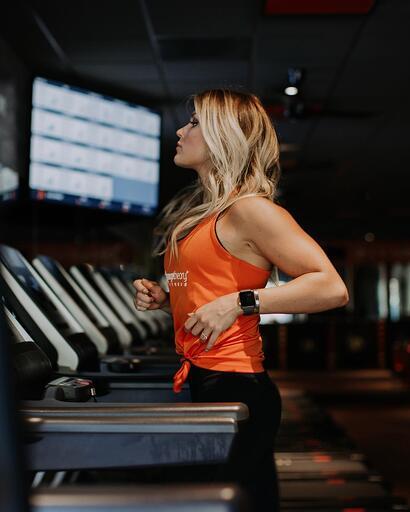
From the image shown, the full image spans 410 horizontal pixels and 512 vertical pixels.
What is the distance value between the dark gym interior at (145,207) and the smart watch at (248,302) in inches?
9.9

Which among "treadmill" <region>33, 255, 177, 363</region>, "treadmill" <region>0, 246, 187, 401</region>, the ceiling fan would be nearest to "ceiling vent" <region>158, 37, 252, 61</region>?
the ceiling fan

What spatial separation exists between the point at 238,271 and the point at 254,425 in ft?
1.03

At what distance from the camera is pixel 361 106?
685cm

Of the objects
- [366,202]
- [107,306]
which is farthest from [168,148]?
[366,202]

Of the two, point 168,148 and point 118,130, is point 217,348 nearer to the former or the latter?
point 118,130

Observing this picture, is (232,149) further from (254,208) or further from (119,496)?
(119,496)

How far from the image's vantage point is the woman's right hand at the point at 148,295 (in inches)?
77.2

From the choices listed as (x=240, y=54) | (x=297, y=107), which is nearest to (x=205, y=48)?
(x=240, y=54)

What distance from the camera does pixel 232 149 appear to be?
170 cm

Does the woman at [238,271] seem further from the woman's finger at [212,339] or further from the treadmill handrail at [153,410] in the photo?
the treadmill handrail at [153,410]

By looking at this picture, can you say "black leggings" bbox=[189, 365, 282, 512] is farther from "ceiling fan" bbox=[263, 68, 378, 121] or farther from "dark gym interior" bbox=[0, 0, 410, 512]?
"ceiling fan" bbox=[263, 68, 378, 121]

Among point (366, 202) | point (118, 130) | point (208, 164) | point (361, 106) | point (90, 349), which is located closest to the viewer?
point (208, 164)

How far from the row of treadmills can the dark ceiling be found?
1.40 metres

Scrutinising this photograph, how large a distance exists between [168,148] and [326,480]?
Answer: 508 cm
